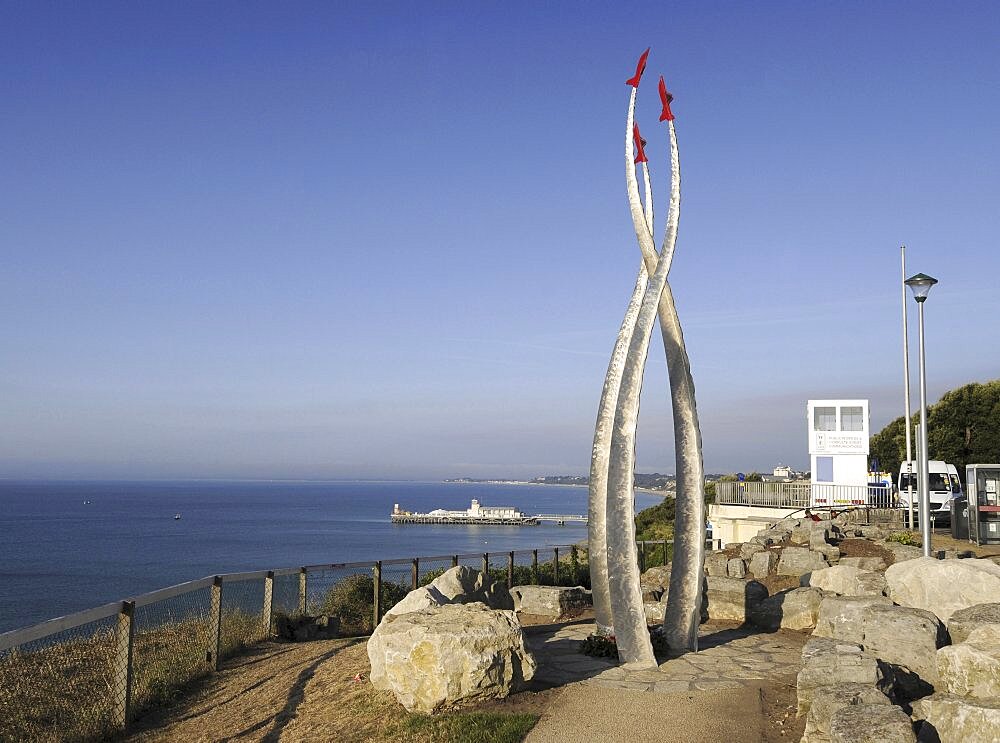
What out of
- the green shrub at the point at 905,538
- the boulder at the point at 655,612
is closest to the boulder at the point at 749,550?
the green shrub at the point at 905,538

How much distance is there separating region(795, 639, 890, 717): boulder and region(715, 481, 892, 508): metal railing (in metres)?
25.0

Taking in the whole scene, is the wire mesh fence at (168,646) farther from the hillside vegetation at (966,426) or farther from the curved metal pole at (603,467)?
the hillside vegetation at (966,426)

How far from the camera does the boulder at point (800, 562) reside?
1653cm

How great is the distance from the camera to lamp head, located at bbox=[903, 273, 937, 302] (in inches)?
614

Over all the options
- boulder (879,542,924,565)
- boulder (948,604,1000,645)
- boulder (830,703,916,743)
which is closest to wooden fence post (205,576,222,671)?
boulder (830,703,916,743)

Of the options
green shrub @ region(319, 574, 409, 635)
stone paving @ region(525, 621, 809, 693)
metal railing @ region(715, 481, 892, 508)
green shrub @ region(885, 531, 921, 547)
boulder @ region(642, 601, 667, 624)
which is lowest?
green shrub @ region(319, 574, 409, 635)

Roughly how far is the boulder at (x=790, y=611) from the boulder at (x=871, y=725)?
602 centimetres

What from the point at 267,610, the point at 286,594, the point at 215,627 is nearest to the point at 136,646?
the point at 215,627

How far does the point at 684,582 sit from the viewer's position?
10688 millimetres

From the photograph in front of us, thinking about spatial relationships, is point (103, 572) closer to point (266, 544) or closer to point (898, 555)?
point (266, 544)

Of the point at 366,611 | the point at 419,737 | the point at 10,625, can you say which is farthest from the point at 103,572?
the point at 419,737

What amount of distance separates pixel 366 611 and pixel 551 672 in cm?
641

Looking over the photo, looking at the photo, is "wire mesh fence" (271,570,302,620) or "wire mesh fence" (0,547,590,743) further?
"wire mesh fence" (271,570,302,620)

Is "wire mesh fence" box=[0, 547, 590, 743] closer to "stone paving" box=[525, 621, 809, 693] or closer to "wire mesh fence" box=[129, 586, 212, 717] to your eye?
"wire mesh fence" box=[129, 586, 212, 717]
